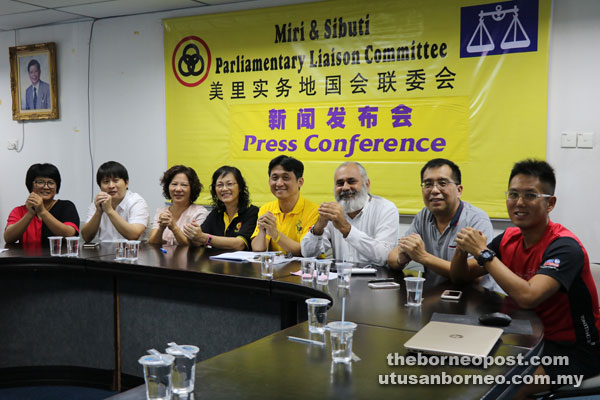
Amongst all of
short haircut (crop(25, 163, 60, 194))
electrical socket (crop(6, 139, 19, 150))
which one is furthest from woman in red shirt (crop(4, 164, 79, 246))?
electrical socket (crop(6, 139, 19, 150))

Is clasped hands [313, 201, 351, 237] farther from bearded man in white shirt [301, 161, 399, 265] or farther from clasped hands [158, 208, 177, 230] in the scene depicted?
clasped hands [158, 208, 177, 230]

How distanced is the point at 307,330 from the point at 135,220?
2.44m

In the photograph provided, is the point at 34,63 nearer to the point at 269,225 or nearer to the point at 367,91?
the point at 367,91

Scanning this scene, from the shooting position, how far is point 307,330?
5.69ft

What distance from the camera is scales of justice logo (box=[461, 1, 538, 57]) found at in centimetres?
366

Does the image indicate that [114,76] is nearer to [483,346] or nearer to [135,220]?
[135,220]

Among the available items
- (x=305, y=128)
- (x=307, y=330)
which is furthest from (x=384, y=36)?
(x=307, y=330)

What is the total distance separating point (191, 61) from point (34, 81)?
1.83 m

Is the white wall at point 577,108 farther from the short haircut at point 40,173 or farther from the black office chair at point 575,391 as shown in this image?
the short haircut at point 40,173

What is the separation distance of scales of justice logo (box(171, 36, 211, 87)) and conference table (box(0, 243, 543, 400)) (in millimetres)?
1842

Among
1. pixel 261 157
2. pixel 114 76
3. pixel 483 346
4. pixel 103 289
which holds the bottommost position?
pixel 103 289

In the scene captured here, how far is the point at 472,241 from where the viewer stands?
2154 millimetres

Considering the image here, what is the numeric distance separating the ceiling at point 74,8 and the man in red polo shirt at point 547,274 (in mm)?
Answer: 3192

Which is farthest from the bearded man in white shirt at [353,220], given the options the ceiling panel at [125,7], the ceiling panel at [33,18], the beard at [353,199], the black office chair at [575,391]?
the ceiling panel at [33,18]
